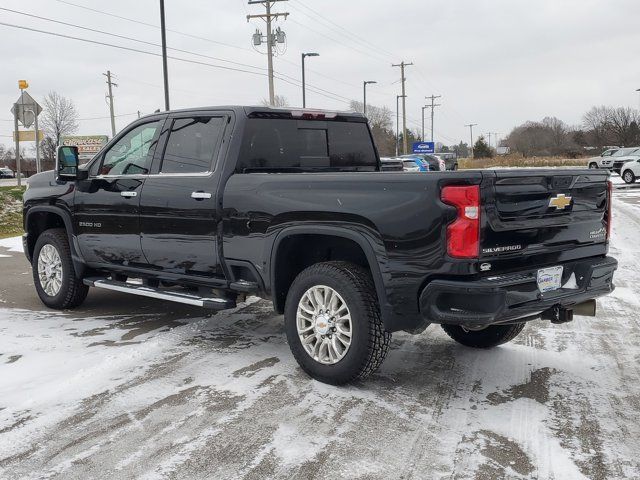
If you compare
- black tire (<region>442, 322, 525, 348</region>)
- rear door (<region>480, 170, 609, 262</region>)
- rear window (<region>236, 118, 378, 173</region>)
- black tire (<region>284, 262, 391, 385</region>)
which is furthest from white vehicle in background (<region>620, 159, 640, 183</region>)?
black tire (<region>284, 262, 391, 385</region>)

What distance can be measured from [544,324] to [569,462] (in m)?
3.00

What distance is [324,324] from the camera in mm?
4410

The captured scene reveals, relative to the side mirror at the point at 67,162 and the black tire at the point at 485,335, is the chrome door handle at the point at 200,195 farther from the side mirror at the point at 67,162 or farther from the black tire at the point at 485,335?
the black tire at the point at 485,335

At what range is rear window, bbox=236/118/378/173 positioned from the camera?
5.20 meters

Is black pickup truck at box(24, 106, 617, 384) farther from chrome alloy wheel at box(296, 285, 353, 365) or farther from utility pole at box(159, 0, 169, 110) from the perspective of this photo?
utility pole at box(159, 0, 169, 110)

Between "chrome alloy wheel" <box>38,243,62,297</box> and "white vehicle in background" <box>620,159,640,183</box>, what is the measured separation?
92.7 ft

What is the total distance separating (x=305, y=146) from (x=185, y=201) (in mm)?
1102

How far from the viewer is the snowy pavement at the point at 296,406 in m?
3.31

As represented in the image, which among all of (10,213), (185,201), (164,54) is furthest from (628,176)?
(185,201)

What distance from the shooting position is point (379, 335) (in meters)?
4.21

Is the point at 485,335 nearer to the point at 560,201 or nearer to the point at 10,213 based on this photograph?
the point at 560,201

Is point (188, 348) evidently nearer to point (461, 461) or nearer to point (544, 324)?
point (461, 461)

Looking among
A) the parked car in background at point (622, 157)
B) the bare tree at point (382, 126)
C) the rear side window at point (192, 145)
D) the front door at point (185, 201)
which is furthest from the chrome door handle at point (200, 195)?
the bare tree at point (382, 126)

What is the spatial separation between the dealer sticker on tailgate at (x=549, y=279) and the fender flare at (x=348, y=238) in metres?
0.95
